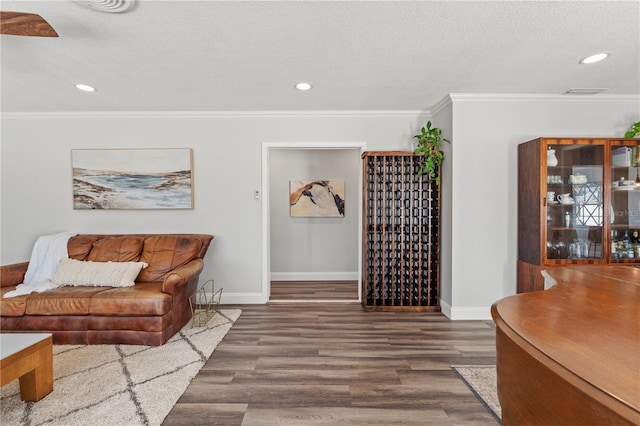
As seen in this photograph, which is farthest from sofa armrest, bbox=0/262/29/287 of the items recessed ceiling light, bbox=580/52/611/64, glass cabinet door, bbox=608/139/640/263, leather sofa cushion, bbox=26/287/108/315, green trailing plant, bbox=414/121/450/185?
glass cabinet door, bbox=608/139/640/263

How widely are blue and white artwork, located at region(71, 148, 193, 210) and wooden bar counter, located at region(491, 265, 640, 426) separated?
3.77 metres

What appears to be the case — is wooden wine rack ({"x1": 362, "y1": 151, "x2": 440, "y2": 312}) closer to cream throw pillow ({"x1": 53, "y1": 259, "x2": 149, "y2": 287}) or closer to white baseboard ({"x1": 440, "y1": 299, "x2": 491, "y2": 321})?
white baseboard ({"x1": 440, "y1": 299, "x2": 491, "y2": 321})

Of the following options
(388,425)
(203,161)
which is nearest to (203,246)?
(203,161)

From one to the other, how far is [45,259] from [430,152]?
4426 mm

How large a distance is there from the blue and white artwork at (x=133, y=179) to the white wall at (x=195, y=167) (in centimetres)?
10

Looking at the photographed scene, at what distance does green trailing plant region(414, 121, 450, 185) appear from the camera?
3607 millimetres

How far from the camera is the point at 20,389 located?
1.98m

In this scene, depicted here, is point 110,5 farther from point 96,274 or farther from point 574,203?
point 574,203

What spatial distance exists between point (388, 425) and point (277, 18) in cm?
253

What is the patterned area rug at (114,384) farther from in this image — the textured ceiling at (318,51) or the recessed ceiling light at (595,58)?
the recessed ceiling light at (595,58)

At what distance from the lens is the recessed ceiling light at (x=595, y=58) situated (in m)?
2.48

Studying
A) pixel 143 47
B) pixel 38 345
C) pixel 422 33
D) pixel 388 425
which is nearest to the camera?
pixel 388 425

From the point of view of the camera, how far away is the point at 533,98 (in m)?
3.43

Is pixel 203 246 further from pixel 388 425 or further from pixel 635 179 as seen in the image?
pixel 635 179
